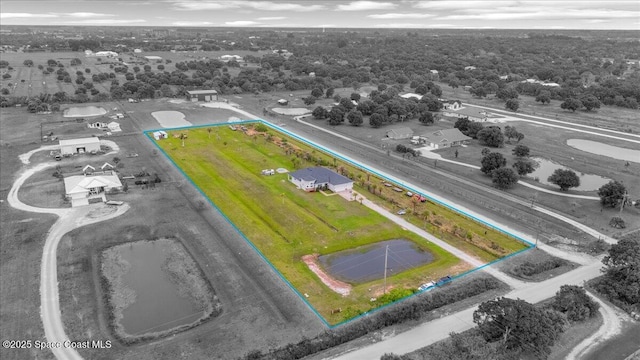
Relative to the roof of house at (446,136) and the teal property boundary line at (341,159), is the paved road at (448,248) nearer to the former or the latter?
the teal property boundary line at (341,159)

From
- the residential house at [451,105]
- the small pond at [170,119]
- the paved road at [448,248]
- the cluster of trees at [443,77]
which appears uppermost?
the cluster of trees at [443,77]

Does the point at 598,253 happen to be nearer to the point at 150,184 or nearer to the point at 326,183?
the point at 326,183

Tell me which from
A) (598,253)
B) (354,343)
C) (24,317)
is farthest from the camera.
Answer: (598,253)

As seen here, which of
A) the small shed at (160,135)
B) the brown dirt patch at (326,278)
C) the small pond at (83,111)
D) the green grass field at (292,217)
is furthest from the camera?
the small pond at (83,111)

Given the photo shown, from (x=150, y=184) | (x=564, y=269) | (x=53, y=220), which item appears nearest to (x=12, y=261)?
(x=53, y=220)

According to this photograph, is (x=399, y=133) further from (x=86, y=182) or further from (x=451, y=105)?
(x=86, y=182)

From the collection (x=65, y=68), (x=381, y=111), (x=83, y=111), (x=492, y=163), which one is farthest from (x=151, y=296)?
(x=65, y=68)

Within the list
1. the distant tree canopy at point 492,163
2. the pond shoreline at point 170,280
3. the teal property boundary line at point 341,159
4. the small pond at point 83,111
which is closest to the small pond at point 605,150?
the distant tree canopy at point 492,163
